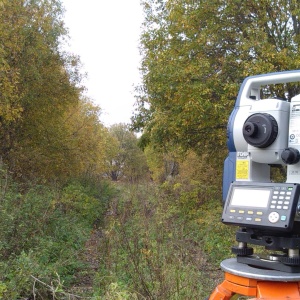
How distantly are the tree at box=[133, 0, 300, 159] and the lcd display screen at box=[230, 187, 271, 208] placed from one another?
9.12m

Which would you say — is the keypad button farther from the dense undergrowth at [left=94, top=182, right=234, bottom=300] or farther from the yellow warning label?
the dense undergrowth at [left=94, top=182, right=234, bottom=300]

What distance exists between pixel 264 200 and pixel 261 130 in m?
0.35

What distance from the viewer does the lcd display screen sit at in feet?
6.37

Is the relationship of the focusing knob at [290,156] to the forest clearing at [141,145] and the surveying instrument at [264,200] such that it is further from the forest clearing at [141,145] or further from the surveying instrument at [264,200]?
the forest clearing at [141,145]

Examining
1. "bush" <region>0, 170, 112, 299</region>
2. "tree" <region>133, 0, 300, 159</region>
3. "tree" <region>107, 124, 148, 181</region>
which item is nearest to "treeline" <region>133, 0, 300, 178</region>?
"tree" <region>133, 0, 300, 159</region>

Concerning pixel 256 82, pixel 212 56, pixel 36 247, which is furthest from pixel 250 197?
pixel 212 56

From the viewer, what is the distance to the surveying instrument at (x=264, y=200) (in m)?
1.91

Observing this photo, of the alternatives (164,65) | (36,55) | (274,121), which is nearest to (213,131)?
(164,65)

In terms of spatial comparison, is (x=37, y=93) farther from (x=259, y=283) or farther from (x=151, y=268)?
(x=259, y=283)

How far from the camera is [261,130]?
2.06 meters

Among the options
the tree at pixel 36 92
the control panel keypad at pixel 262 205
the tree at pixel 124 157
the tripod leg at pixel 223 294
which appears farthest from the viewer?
the tree at pixel 124 157

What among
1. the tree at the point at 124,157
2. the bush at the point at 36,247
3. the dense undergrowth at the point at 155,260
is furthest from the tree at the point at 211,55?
the tree at the point at 124,157

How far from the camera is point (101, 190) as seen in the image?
2361 centimetres

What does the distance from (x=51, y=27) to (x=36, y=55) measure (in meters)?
1.69
